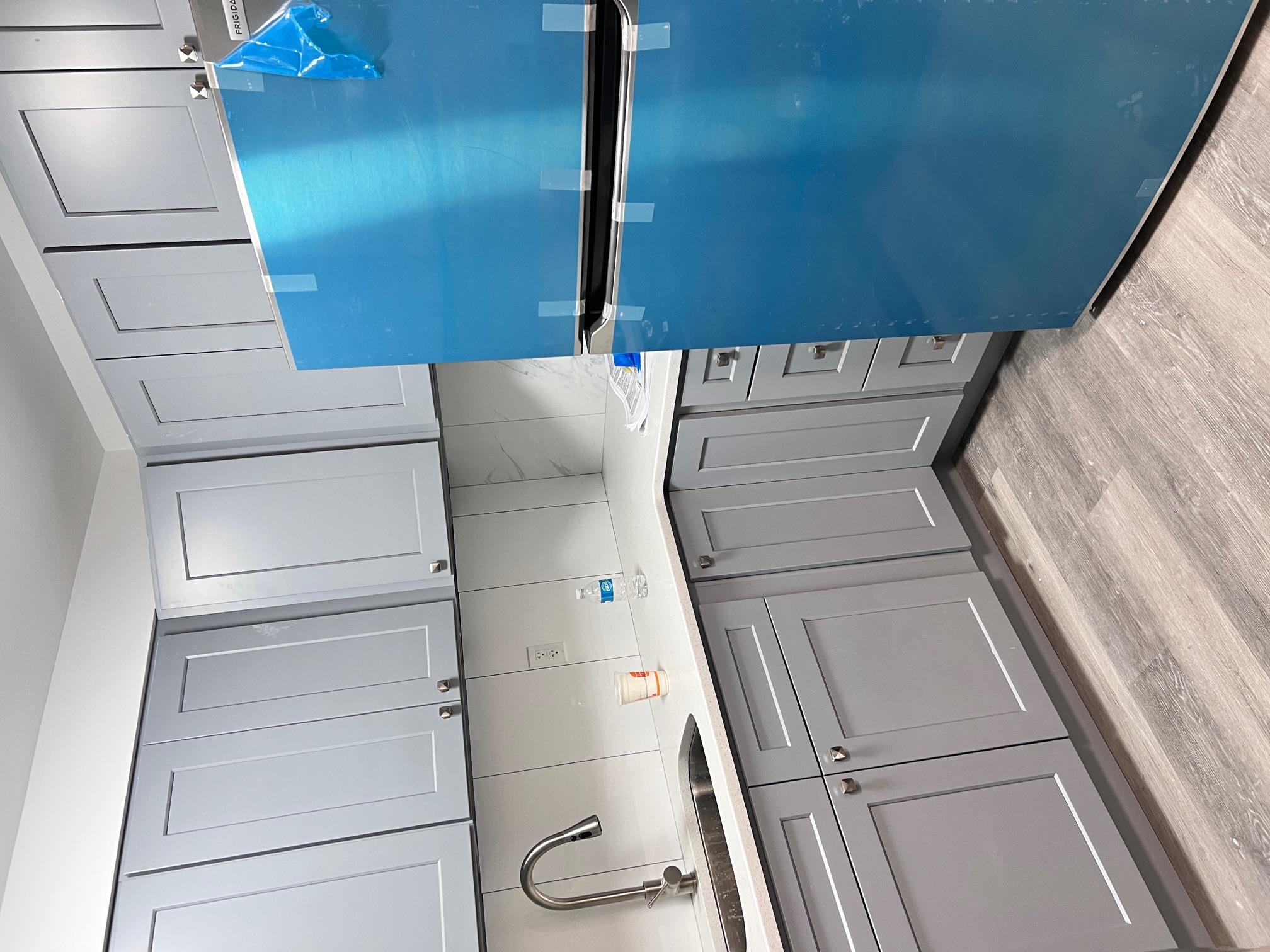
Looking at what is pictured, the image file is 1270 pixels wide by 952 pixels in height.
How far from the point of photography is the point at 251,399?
6.20 feet

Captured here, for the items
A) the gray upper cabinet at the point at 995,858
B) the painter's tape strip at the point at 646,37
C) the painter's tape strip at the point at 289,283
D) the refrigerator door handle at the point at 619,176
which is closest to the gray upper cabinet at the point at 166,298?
the painter's tape strip at the point at 289,283

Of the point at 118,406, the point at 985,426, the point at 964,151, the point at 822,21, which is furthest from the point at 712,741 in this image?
the point at 118,406

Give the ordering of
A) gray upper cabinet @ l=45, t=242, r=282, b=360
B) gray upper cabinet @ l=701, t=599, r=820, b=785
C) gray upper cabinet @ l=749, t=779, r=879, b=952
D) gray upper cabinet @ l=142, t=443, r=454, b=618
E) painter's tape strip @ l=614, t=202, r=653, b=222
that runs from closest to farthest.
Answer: painter's tape strip @ l=614, t=202, r=653, b=222
gray upper cabinet @ l=749, t=779, r=879, b=952
gray upper cabinet @ l=701, t=599, r=820, b=785
gray upper cabinet @ l=45, t=242, r=282, b=360
gray upper cabinet @ l=142, t=443, r=454, b=618

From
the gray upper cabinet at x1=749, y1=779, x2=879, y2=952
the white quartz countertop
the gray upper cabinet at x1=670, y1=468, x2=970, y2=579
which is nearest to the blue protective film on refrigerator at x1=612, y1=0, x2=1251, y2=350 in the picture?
the white quartz countertop

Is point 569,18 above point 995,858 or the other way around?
above

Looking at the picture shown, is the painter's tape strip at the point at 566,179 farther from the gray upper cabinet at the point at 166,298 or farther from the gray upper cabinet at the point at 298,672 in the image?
the gray upper cabinet at the point at 298,672

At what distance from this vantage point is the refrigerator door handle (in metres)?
0.95

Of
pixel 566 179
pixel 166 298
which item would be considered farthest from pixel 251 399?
pixel 566 179

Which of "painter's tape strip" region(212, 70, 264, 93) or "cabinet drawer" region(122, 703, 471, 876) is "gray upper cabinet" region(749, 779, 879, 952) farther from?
"painter's tape strip" region(212, 70, 264, 93)

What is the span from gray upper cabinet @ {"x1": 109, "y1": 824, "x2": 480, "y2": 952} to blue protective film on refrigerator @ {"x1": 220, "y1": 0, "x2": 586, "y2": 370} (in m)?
1.08

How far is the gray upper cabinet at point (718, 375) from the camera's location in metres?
1.56

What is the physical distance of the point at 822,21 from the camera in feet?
3.21

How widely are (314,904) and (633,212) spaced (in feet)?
4.79

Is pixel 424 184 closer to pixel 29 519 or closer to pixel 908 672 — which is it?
pixel 908 672
